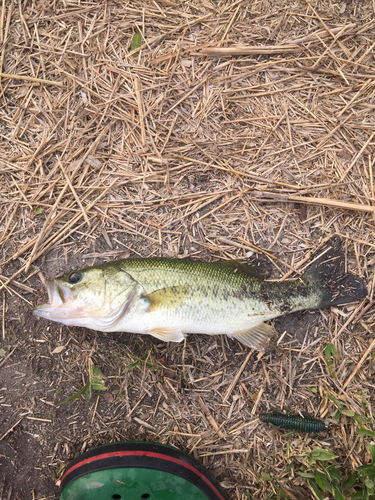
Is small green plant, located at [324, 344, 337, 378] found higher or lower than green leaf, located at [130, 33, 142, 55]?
lower

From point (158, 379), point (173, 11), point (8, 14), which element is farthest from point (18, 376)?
point (173, 11)

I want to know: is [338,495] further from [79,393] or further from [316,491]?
[79,393]

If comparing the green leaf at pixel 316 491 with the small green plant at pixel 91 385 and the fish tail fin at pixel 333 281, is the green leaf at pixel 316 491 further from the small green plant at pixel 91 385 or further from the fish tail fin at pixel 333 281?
the small green plant at pixel 91 385

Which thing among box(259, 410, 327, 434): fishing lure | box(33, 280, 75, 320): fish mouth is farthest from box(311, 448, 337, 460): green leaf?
box(33, 280, 75, 320): fish mouth

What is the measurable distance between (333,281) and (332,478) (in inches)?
76.0

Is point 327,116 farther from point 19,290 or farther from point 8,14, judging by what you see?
point 19,290

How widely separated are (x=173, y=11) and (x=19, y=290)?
3560 millimetres

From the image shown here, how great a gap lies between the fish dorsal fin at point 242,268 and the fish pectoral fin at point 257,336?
1.68 feet

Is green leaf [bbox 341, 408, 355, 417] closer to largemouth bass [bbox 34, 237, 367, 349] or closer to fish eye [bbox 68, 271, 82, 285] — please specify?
largemouth bass [bbox 34, 237, 367, 349]

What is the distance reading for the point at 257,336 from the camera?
3.37 meters

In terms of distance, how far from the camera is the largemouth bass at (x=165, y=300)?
3064 millimetres

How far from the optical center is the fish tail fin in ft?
11.5

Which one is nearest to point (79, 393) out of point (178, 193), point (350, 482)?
point (178, 193)

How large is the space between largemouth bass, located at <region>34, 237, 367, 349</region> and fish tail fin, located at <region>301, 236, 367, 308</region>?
463mm
